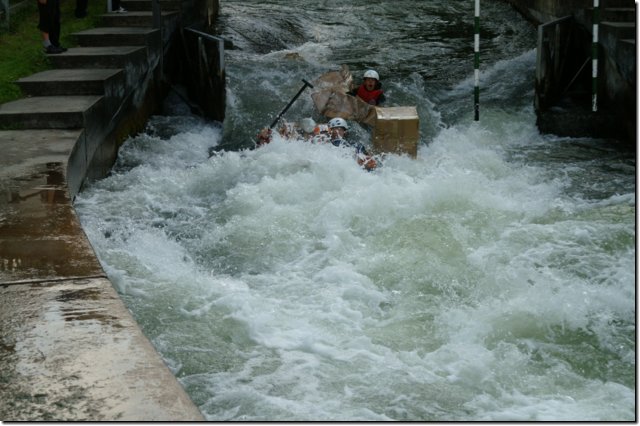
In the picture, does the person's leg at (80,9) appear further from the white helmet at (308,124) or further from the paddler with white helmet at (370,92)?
the paddler with white helmet at (370,92)

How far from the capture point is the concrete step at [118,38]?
38.1ft

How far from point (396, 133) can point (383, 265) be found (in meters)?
3.04

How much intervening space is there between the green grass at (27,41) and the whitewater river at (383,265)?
4.67 ft

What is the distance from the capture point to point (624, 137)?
10.8 m

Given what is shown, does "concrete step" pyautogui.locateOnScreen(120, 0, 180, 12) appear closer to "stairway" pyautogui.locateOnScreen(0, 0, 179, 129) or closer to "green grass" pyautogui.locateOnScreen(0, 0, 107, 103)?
"green grass" pyautogui.locateOnScreen(0, 0, 107, 103)

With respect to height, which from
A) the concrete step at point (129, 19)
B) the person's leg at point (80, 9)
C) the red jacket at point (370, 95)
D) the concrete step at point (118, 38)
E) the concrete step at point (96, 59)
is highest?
the person's leg at point (80, 9)

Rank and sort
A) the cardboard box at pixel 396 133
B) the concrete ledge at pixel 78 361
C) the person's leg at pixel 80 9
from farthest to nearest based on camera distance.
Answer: the person's leg at pixel 80 9, the cardboard box at pixel 396 133, the concrete ledge at pixel 78 361

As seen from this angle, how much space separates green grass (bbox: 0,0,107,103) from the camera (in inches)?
394

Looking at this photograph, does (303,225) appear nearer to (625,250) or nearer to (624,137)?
(625,250)

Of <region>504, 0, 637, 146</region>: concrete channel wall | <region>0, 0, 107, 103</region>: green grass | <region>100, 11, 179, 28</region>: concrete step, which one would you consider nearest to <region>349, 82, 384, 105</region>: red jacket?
<region>504, 0, 637, 146</region>: concrete channel wall

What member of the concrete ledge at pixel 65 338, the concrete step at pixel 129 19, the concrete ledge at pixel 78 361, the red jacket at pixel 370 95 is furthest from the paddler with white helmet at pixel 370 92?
the concrete ledge at pixel 78 361

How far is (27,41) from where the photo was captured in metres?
11.4

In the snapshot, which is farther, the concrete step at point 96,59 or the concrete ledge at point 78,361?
the concrete step at point 96,59

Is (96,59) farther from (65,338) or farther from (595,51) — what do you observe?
(65,338)
